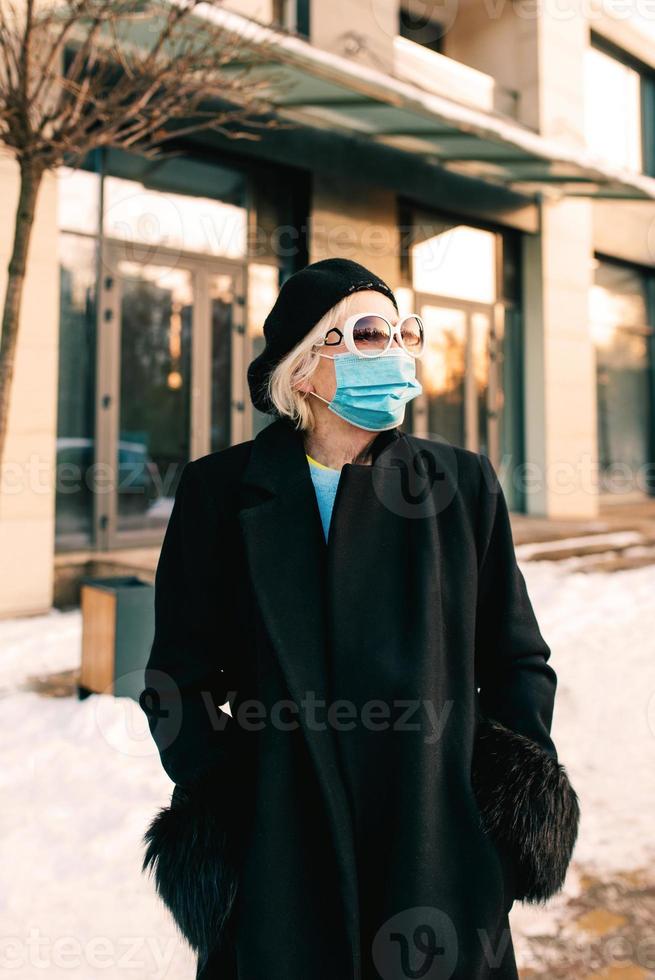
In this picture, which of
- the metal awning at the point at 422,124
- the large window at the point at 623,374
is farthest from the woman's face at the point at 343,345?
the large window at the point at 623,374

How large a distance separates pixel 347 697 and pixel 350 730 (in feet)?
0.19

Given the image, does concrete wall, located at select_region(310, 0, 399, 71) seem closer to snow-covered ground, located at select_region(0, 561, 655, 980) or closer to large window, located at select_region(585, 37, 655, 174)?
large window, located at select_region(585, 37, 655, 174)

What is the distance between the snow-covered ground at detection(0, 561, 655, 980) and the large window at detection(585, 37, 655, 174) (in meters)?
9.98

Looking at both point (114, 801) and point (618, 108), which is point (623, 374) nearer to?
point (618, 108)

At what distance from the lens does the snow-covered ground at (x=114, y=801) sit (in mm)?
2359

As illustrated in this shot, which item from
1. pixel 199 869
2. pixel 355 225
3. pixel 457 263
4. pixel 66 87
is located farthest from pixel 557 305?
pixel 199 869

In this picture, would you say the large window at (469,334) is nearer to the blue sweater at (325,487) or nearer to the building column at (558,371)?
the building column at (558,371)

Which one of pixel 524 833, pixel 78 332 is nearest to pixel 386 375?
pixel 524 833

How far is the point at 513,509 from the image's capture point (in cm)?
1138

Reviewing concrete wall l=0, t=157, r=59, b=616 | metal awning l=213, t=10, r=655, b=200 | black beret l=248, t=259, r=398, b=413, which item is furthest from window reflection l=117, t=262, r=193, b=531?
black beret l=248, t=259, r=398, b=413

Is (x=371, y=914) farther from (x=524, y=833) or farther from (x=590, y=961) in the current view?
(x=590, y=961)

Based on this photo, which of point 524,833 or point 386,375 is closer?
point 524,833

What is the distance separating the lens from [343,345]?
5.34ft

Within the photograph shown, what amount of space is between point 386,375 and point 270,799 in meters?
0.83
